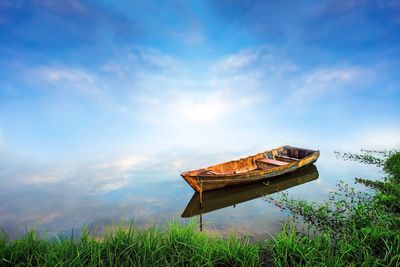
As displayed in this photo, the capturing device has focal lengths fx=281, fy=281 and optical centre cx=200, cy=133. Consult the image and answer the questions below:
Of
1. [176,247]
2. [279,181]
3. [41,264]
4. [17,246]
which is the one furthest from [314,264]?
[279,181]

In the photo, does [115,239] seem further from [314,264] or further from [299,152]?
[299,152]

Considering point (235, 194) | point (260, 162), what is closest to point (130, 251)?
point (235, 194)

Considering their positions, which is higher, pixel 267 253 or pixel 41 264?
pixel 41 264

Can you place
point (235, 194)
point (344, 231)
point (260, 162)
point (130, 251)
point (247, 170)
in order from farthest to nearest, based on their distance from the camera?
point (260, 162) → point (247, 170) → point (235, 194) → point (344, 231) → point (130, 251)

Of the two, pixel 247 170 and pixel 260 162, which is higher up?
pixel 260 162

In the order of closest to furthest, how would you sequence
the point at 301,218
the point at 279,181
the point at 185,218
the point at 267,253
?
1. the point at 267,253
2. the point at 301,218
3. the point at 185,218
4. the point at 279,181

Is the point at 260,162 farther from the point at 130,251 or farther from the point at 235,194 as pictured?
the point at 130,251

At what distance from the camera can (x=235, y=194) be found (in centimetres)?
998

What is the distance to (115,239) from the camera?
4.24 metres

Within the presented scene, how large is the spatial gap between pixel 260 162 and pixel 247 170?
83 centimetres

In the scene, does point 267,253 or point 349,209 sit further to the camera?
point 349,209

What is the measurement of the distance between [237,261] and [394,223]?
338 cm

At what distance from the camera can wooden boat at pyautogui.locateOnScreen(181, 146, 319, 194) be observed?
9211mm

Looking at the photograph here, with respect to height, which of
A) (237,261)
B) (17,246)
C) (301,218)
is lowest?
(301,218)
